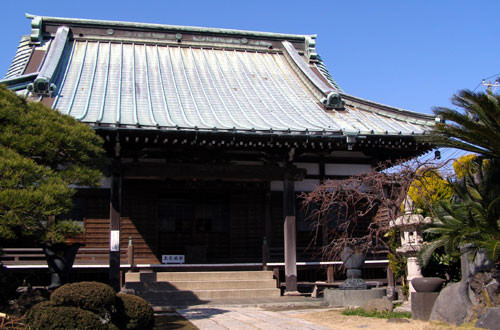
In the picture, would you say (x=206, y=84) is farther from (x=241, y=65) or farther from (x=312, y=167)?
(x=312, y=167)

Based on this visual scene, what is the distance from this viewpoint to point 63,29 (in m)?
20.2

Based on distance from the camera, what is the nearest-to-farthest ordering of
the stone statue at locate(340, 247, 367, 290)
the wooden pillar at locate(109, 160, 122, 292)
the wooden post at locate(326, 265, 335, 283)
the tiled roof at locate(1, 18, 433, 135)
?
the stone statue at locate(340, 247, 367, 290), the wooden pillar at locate(109, 160, 122, 292), the tiled roof at locate(1, 18, 433, 135), the wooden post at locate(326, 265, 335, 283)

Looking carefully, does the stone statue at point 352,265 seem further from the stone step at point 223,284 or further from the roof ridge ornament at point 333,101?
the roof ridge ornament at point 333,101

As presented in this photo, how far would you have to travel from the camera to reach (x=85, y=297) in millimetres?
7738

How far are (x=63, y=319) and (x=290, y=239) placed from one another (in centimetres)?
845

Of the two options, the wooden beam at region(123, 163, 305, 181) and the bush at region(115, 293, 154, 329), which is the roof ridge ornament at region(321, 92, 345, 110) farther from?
the bush at region(115, 293, 154, 329)

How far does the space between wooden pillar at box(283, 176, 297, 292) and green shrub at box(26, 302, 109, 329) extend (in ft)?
25.7

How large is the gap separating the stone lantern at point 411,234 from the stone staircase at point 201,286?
4.31m

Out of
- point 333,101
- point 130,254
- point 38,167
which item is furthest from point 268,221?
point 38,167

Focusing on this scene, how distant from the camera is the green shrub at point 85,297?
25.3ft

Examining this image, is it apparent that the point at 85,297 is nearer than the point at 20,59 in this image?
Yes

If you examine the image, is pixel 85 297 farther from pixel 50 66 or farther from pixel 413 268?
pixel 50 66

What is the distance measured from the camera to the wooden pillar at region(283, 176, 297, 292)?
14.8 metres

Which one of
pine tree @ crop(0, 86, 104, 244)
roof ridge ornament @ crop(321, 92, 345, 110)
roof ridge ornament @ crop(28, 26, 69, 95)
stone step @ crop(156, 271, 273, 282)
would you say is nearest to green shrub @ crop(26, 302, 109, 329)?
pine tree @ crop(0, 86, 104, 244)
